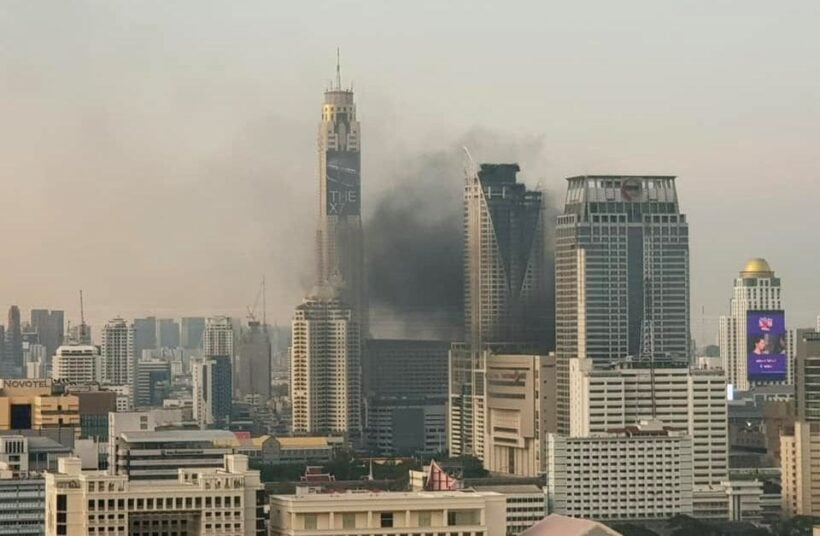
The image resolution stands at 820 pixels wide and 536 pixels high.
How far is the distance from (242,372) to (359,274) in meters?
10.5

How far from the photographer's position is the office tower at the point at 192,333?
63981 mm

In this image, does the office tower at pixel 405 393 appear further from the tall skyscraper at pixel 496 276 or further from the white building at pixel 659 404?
the white building at pixel 659 404

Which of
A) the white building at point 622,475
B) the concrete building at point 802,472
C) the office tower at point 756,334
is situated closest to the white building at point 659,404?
the concrete building at point 802,472

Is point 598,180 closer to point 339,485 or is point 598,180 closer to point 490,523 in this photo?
point 339,485

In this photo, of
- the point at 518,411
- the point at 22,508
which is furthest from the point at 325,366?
the point at 22,508

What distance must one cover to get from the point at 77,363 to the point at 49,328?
611 centimetres

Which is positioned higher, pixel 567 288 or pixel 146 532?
pixel 567 288

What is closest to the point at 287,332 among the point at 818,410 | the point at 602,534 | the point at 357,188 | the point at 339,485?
the point at 357,188

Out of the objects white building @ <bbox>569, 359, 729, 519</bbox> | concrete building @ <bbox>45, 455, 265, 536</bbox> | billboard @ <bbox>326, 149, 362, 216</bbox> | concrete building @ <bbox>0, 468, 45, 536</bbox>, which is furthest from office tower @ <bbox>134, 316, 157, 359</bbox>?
concrete building @ <bbox>45, 455, 265, 536</bbox>

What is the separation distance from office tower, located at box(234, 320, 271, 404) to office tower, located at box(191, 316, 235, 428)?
296 mm

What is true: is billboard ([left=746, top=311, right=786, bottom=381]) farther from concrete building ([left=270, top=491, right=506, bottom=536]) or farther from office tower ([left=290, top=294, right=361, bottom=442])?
concrete building ([left=270, top=491, right=506, bottom=536])

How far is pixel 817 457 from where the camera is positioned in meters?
49.4

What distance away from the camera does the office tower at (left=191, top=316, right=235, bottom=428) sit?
69250 mm

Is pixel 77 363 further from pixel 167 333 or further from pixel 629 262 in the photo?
pixel 629 262
